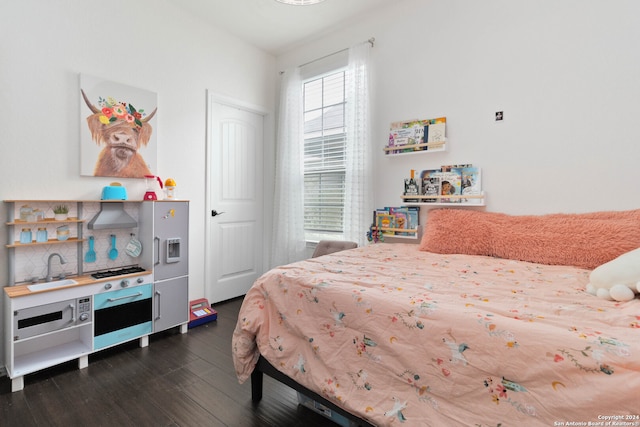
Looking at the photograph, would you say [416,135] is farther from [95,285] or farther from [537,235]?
[95,285]

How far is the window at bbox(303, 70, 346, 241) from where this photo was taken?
3.27 m

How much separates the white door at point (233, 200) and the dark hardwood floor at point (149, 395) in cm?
113

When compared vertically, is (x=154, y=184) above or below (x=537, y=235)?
above

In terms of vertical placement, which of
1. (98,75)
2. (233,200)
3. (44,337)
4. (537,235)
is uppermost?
(98,75)

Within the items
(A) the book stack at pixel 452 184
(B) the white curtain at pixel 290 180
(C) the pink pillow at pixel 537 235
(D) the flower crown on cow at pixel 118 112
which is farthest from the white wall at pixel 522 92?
(D) the flower crown on cow at pixel 118 112

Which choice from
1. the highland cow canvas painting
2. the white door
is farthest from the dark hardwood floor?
the highland cow canvas painting

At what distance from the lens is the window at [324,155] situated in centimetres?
327

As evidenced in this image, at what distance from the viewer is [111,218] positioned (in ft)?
7.76

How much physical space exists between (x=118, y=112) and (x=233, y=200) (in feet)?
4.50

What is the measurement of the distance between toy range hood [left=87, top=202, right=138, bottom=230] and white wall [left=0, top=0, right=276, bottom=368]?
136mm

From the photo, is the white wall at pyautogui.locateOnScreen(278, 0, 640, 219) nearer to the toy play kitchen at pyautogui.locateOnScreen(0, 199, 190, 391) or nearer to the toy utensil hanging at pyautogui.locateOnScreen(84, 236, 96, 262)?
the toy play kitchen at pyautogui.locateOnScreen(0, 199, 190, 391)

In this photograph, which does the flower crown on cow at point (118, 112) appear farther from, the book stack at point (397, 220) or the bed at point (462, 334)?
the book stack at point (397, 220)

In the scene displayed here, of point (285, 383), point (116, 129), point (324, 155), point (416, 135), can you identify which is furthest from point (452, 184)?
point (116, 129)

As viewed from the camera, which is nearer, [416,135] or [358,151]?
[416,135]
